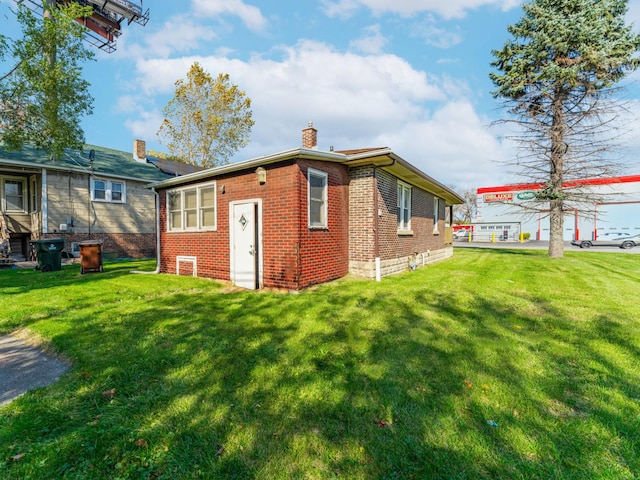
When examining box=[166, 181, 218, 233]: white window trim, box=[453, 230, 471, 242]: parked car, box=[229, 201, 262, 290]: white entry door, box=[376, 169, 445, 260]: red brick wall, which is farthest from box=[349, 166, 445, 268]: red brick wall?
box=[453, 230, 471, 242]: parked car

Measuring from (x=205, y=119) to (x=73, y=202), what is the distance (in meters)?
14.7

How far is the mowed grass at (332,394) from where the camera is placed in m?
2.08

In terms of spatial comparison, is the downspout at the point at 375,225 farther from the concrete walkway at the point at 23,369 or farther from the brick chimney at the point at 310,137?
the concrete walkway at the point at 23,369

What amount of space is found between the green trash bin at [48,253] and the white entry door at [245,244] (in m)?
7.20

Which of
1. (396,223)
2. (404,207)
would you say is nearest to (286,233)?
(396,223)

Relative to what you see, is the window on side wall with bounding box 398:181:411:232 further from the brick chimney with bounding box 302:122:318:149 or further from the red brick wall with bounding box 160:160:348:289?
the brick chimney with bounding box 302:122:318:149

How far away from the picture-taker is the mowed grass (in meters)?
2.08

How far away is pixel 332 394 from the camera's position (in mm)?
2918

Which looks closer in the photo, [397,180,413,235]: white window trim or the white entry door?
the white entry door

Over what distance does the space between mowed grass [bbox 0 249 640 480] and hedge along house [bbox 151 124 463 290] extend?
2020mm

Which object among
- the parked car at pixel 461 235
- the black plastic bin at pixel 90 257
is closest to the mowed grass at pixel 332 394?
the black plastic bin at pixel 90 257

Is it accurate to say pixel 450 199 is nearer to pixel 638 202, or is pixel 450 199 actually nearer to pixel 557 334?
pixel 557 334

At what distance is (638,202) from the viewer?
30578mm

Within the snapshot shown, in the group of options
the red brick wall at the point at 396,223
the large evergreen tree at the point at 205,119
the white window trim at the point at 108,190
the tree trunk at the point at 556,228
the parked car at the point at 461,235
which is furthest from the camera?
the parked car at the point at 461,235
